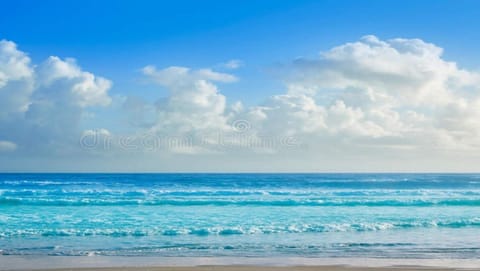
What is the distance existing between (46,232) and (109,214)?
18.8 feet

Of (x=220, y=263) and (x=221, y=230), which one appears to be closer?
(x=220, y=263)

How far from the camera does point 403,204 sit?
1005 inches

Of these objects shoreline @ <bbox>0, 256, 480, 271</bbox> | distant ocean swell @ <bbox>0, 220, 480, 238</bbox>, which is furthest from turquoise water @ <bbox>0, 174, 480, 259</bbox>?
shoreline @ <bbox>0, 256, 480, 271</bbox>

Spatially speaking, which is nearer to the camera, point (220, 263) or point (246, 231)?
point (220, 263)

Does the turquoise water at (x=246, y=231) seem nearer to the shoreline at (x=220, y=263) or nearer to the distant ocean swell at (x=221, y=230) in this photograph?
the distant ocean swell at (x=221, y=230)

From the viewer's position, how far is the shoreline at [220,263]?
33.5 feet

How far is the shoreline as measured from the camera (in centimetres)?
1020

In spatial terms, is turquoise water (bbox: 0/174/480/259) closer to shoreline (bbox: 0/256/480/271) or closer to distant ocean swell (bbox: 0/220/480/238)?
distant ocean swell (bbox: 0/220/480/238)

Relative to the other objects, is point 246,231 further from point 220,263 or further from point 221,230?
point 220,263

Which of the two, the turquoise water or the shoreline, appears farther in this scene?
the turquoise water

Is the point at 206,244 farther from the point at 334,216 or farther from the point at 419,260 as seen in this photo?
the point at 334,216

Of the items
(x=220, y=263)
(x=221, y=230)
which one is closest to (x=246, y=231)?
(x=221, y=230)

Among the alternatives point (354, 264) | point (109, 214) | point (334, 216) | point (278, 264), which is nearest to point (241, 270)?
point (278, 264)

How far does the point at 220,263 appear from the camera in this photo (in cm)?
1075
